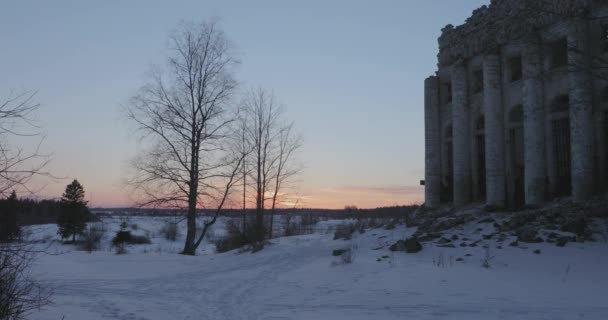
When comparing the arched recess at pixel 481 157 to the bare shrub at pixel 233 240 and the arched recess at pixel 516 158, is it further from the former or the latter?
the bare shrub at pixel 233 240

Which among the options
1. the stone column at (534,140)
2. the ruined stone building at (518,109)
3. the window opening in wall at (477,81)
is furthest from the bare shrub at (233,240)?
the stone column at (534,140)

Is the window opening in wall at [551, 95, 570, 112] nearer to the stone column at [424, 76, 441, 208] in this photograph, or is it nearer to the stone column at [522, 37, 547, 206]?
the stone column at [522, 37, 547, 206]

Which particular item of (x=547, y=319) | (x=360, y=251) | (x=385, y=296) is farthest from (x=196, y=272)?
(x=547, y=319)

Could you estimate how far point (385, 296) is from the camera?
9.27 meters

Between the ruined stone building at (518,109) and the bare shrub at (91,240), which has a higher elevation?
the ruined stone building at (518,109)

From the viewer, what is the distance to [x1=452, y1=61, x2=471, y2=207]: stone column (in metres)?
22.4

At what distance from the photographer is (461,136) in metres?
22.6

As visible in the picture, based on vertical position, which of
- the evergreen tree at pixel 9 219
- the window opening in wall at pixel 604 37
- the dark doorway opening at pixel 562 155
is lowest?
the evergreen tree at pixel 9 219

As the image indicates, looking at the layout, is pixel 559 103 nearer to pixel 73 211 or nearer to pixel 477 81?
pixel 477 81

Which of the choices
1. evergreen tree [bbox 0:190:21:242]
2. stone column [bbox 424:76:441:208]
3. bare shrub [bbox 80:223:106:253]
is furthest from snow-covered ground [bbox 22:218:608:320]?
bare shrub [bbox 80:223:106:253]

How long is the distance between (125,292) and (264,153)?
22.2 metres

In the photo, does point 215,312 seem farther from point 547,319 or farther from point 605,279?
Answer: point 605,279

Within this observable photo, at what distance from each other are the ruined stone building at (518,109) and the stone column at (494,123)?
1.6 inches

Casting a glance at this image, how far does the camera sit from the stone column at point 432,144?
24.4m
